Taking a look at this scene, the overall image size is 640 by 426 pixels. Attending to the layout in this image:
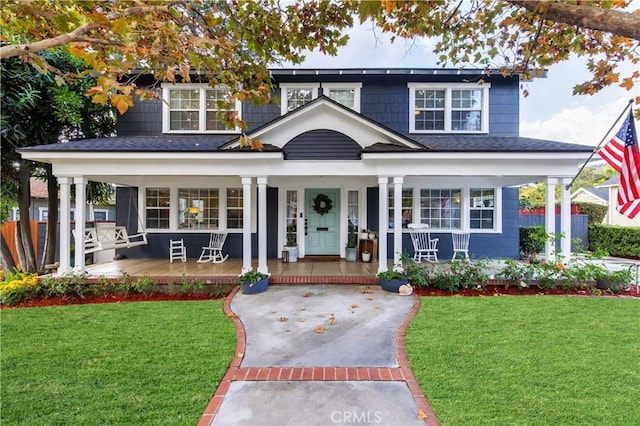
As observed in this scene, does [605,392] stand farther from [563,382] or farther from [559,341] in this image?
[559,341]

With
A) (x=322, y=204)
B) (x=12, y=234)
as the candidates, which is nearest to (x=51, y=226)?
(x=12, y=234)

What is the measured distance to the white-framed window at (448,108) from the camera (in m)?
9.82

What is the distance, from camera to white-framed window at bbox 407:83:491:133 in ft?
32.2

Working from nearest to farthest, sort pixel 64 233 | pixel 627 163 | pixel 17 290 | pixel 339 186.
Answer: pixel 627 163
pixel 17 290
pixel 64 233
pixel 339 186

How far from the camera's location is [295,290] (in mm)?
6871

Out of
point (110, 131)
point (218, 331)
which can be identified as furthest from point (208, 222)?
point (218, 331)

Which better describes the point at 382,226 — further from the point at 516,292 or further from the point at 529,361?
the point at 529,361

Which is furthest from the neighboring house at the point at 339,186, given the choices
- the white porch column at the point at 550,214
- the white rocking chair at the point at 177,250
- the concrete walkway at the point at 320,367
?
the concrete walkway at the point at 320,367

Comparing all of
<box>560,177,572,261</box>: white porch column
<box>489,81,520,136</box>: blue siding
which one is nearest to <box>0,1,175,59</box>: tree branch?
<box>560,177,572,261</box>: white porch column

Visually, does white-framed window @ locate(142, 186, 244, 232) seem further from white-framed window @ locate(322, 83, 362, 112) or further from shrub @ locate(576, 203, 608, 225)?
shrub @ locate(576, 203, 608, 225)

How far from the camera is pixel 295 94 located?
33.0 feet

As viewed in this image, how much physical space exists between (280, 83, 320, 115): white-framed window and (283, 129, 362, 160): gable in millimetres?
2914

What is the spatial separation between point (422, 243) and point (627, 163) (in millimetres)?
5053

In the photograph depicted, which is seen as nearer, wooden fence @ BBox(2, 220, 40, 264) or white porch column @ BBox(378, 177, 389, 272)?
white porch column @ BBox(378, 177, 389, 272)
